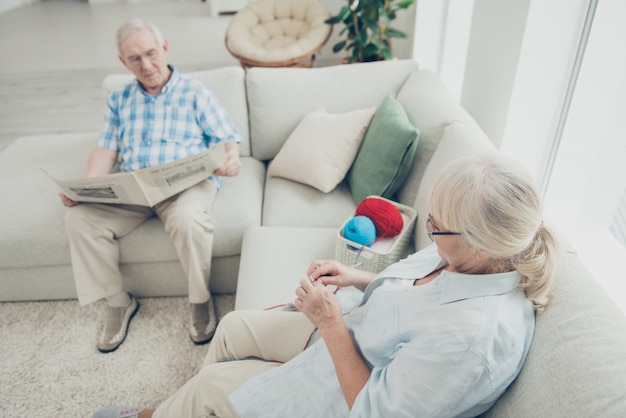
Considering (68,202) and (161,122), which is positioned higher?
(161,122)

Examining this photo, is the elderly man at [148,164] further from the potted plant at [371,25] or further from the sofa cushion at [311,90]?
the potted plant at [371,25]

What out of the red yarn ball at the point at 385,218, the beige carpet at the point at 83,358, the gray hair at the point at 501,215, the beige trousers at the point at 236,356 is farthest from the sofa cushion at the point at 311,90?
the gray hair at the point at 501,215

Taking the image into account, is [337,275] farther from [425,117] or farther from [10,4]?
[10,4]

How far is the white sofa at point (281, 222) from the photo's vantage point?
2.52ft

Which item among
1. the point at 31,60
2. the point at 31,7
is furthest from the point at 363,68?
the point at 31,7

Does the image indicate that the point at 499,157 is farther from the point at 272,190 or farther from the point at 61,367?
the point at 61,367

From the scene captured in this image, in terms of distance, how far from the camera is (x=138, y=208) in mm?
1818

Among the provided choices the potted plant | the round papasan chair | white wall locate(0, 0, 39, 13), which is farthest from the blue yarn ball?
white wall locate(0, 0, 39, 13)

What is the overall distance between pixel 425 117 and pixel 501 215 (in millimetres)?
1014

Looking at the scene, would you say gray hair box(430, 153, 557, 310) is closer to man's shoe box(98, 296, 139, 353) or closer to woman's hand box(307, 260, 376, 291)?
woman's hand box(307, 260, 376, 291)

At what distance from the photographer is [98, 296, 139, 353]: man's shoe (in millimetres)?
1742

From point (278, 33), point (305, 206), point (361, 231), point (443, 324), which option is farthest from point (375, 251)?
point (278, 33)

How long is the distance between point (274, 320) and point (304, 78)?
4.26 feet

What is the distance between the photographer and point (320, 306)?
3.33 feet
